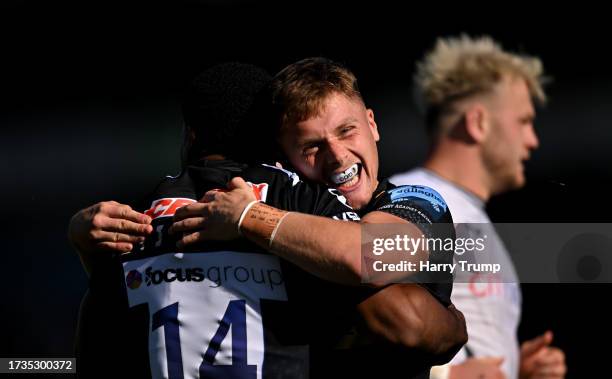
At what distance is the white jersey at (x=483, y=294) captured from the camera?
3713mm

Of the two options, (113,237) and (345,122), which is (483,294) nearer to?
(345,122)

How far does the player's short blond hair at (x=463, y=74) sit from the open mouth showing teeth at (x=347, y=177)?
4.50 feet

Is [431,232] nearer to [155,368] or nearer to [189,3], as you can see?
[155,368]

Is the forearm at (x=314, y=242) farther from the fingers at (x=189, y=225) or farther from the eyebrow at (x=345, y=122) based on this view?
the eyebrow at (x=345, y=122)

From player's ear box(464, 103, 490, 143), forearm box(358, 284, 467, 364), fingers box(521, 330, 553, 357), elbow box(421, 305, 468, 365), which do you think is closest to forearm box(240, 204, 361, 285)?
forearm box(358, 284, 467, 364)

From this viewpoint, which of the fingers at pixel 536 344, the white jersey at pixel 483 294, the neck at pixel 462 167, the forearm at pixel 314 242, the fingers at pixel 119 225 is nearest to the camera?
the forearm at pixel 314 242

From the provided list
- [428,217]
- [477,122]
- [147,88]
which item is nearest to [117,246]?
[428,217]

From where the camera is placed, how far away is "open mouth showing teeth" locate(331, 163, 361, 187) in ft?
10.1

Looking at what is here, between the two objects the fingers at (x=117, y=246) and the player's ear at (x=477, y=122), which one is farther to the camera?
the player's ear at (x=477, y=122)

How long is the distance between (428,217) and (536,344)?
1.77 metres

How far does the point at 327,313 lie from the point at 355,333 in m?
0.12

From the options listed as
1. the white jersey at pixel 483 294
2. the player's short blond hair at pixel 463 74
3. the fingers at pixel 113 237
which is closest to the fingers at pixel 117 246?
the fingers at pixel 113 237

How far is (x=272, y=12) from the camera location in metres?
8.01

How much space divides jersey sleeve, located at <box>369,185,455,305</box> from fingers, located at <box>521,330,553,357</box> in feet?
5.12
